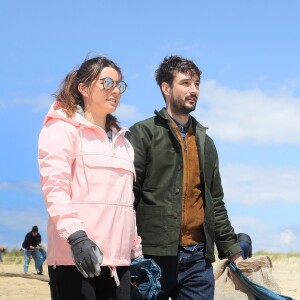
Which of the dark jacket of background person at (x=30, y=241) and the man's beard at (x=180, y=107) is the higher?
the dark jacket of background person at (x=30, y=241)

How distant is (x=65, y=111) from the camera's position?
3.55 metres

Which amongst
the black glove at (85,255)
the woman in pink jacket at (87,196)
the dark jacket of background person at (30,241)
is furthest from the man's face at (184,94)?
the dark jacket of background person at (30,241)

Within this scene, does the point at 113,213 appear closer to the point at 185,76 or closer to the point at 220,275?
the point at 185,76

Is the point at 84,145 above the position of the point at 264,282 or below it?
above

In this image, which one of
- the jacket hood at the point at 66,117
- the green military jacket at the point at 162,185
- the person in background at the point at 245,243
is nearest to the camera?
the jacket hood at the point at 66,117

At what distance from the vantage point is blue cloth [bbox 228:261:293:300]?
5203 mm

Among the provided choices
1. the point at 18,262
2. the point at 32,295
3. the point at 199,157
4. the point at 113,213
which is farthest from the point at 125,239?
the point at 18,262

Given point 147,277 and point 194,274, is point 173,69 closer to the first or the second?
point 194,274

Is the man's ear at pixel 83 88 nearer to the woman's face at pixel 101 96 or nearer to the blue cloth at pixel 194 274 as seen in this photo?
the woman's face at pixel 101 96

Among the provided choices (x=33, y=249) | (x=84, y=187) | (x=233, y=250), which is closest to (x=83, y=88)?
(x=84, y=187)

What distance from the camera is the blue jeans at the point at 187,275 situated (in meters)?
4.66

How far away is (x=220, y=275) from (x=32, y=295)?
9.80 m

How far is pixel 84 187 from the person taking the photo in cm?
339

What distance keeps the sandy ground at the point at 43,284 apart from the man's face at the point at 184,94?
8.30 meters
